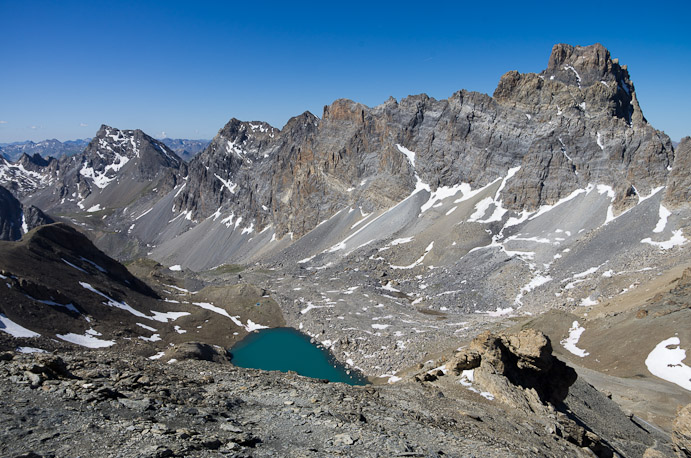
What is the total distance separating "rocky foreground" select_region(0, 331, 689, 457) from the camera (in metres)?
13.8

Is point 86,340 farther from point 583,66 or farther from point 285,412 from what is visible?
point 583,66

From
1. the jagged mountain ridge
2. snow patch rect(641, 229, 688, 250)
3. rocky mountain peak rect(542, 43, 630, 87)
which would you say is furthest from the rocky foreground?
rocky mountain peak rect(542, 43, 630, 87)

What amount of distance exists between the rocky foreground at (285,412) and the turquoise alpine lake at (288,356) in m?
33.6

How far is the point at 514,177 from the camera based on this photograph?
406 ft

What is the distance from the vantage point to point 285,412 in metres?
19.0

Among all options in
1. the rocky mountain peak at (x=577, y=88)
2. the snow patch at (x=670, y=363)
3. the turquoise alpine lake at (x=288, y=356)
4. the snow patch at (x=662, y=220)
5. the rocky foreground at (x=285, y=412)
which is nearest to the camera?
the rocky foreground at (x=285, y=412)

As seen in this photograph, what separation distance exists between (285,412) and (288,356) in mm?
53329

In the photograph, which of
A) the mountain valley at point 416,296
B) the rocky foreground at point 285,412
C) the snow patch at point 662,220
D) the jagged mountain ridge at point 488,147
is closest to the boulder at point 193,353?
the mountain valley at point 416,296

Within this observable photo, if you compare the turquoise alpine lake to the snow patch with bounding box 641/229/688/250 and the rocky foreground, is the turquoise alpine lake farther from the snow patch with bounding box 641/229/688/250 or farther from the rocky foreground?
the snow patch with bounding box 641/229/688/250

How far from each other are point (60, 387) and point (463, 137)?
460 feet

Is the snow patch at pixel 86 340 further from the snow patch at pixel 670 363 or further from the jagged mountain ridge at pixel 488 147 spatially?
the jagged mountain ridge at pixel 488 147

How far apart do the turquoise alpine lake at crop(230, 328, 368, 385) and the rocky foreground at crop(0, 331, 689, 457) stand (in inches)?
1322

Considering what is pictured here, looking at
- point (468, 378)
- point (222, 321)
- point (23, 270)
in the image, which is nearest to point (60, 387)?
point (468, 378)

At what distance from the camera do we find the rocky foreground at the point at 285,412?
13812 millimetres
